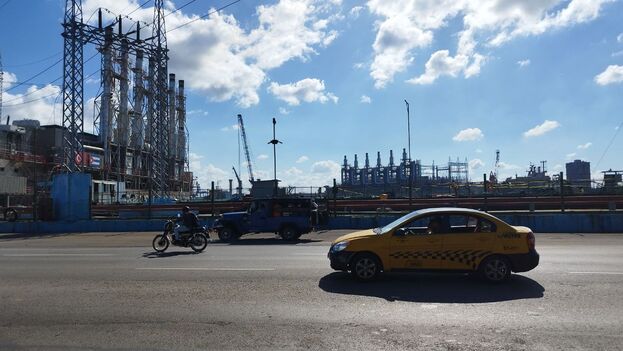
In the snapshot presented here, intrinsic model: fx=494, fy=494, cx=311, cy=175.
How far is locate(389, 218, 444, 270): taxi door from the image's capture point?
9.47 m

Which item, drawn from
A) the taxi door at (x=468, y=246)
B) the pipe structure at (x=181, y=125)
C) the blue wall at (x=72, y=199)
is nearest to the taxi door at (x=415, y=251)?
the taxi door at (x=468, y=246)

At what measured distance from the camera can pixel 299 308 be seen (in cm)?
745

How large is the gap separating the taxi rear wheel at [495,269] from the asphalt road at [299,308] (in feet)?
0.87

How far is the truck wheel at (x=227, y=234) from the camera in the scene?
20.7 meters

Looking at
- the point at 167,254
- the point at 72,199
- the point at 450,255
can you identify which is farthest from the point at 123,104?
the point at 450,255

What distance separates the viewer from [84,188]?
30.4 meters

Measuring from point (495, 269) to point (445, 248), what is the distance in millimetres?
979

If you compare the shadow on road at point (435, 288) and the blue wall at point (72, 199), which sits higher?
the blue wall at point (72, 199)

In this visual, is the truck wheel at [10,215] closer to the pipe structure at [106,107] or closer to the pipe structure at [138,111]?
the pipe structure at [106,107]

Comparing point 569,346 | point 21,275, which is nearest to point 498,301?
point 569,346

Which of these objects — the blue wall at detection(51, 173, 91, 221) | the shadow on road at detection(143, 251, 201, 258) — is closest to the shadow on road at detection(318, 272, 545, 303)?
the shadow on road at detection(143, 251, 201, 258)

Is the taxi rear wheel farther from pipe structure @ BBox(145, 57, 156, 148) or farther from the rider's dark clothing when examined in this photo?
pipe structure @ BBox(145, 57, 156, 148)

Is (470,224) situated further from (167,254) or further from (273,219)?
(273,219)

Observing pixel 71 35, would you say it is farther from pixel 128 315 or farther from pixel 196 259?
pixel 128 315
